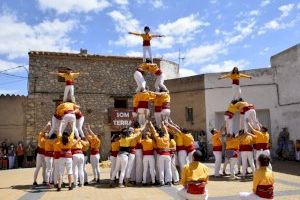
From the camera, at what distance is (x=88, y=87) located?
91.2ft

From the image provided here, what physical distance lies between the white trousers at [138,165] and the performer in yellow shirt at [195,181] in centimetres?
617

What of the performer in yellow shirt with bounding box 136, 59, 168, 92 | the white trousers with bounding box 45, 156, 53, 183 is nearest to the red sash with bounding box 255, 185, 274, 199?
the performer in yellow shirt with bounding box 136, 59, 168, 92

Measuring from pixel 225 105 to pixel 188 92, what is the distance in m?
2.98

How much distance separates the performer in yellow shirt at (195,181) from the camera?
21.5 ft

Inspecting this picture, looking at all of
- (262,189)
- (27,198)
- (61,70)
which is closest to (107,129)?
(61,70)

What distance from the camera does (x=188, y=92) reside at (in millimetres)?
27141

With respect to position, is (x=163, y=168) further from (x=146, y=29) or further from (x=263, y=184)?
(x=263, y=184)

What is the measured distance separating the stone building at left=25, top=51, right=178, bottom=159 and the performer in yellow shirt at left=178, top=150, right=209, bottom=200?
20856mm

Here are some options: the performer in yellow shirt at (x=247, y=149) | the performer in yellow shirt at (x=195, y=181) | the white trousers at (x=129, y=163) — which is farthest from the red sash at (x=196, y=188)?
the performer in yellow shirt at (x=247, y=149)

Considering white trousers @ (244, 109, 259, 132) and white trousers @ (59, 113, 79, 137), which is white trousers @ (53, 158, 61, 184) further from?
white trousers @ (244, 109, 259, 132)

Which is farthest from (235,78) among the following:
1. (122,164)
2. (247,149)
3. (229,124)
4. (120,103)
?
(120,103)

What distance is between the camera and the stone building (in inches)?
1038

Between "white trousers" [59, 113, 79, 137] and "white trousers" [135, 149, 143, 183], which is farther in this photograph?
"white trousers" [59, 113, 79, 137]

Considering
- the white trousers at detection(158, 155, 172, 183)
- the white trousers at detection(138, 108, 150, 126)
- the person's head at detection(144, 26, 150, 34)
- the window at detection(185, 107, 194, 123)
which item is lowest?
the white trousers at detection(158, 155, 172, 183)
